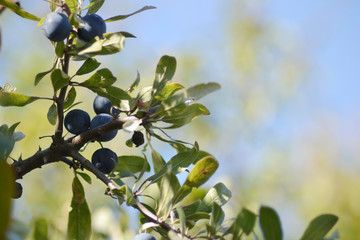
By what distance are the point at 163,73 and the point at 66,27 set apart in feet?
0.68

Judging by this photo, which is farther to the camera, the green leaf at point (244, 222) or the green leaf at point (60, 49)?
the green leaf at point (60, 49)

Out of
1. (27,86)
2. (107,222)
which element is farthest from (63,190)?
(107,222)

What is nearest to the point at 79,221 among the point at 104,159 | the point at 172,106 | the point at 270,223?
the point at 104,159

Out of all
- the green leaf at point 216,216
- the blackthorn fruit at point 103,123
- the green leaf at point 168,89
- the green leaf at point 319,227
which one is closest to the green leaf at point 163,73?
the green leaf at point 168,89

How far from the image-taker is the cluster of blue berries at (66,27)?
33.4 inches

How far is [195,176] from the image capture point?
2.93 ft

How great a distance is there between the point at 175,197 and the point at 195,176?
6cm

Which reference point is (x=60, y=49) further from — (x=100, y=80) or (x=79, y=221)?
(x=79, y=221)

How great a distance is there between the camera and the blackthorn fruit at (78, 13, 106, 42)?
88cm

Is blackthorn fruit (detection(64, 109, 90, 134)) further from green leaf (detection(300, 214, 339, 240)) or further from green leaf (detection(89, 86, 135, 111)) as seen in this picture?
green leaf (detection(300, 214, 339, 240))

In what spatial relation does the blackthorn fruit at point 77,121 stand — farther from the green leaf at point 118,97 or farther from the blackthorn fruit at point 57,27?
the blackthorn fruit at point 57,27

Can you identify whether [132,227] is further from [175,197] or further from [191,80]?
[191,80]

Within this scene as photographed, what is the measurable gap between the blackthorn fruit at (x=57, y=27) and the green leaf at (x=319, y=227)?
547 millimetres

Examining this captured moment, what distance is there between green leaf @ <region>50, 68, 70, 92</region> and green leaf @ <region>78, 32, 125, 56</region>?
0.05 meters
